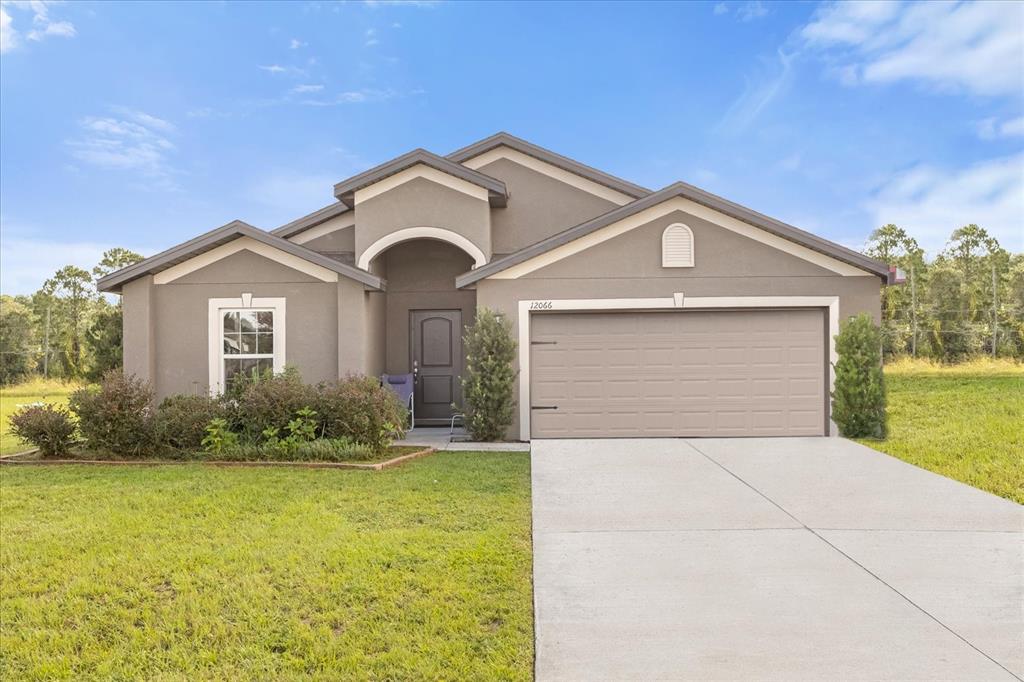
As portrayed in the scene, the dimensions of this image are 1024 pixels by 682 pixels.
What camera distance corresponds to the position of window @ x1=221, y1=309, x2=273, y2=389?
42.4ft

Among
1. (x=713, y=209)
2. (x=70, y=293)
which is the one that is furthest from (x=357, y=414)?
(x=70, y=293)

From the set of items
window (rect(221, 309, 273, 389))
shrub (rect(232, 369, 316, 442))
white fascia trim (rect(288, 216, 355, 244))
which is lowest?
shrub (rect(232, 369, 316, 442))

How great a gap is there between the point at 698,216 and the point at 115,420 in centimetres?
971

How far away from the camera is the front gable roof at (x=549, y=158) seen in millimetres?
15641

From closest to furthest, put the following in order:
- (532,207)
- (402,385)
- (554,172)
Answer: (402,385), (532,207), (554,172)

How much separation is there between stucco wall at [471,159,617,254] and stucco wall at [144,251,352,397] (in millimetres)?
4244

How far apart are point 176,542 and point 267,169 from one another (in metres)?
17.8

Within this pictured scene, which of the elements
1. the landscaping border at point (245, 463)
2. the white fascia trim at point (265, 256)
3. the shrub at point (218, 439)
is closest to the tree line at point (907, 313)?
the white fascia trim at point (265, 256)

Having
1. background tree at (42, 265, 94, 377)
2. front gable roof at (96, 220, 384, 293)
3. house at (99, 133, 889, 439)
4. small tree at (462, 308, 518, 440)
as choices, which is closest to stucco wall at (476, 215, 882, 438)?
house at (99, 133, 889, 439)

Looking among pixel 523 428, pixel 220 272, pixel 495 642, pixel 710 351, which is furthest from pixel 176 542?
pixel 710 351

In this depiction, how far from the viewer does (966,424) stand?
12789 mm

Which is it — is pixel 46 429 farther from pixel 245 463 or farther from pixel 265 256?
pixel 265 256

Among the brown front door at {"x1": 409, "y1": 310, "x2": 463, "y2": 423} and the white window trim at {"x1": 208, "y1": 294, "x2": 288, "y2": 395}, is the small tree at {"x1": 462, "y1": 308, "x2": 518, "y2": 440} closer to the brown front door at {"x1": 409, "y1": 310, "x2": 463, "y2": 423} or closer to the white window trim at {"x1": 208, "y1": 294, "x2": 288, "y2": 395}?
the brown front door at {"x1": 409, "y1": 310, "x2": 463, "y2": 423}

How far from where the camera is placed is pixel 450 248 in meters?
15.4
